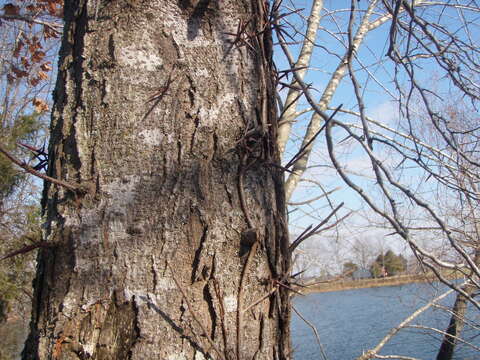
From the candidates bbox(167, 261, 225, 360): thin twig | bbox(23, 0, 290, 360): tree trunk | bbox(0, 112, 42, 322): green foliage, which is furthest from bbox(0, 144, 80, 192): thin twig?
bbox(0, 112, 42, 322): green foliage

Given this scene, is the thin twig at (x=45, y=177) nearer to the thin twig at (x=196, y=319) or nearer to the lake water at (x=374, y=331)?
the thin twig at (x=196, y=319)

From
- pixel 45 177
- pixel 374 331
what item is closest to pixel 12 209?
pixel 45 177

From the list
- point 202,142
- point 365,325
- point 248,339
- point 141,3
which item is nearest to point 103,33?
point 141,3

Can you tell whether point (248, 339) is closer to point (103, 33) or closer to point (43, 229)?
point (43, 229)

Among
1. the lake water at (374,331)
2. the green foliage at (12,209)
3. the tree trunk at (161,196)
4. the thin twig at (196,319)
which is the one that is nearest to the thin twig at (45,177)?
the tree trunk at (161,196)

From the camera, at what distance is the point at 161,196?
898mm

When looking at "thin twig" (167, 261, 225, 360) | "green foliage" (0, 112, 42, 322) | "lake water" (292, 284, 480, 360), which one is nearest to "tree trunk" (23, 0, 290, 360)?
"thin twig" (167, 261, 225, 360)

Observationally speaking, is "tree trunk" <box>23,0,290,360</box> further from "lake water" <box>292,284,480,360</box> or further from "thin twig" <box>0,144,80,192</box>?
"lake water" <box>292,284,480,360</box>

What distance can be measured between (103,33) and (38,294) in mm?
633

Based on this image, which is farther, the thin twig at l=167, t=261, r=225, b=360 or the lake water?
the lake water

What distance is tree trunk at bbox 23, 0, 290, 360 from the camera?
2.73 ft

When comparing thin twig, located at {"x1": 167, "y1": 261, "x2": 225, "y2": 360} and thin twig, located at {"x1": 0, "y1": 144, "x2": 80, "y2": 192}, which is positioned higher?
thin twig, located at {"x1": 0, "y1": 144, "x2": 80, "y2": 192}

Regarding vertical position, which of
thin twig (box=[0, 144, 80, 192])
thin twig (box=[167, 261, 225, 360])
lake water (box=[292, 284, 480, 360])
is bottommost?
lake water (box=[292, 284, 480, 360])

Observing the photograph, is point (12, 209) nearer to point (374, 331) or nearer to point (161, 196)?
point (161, 196)
